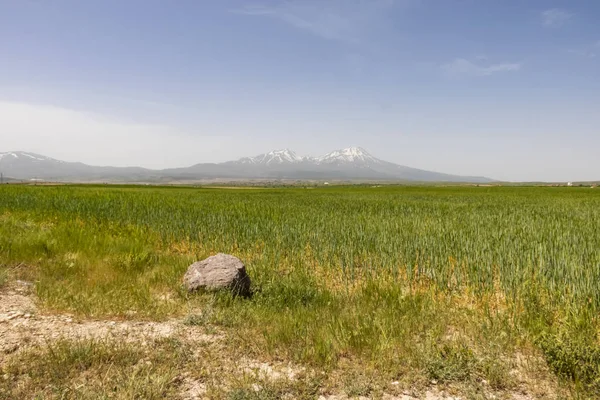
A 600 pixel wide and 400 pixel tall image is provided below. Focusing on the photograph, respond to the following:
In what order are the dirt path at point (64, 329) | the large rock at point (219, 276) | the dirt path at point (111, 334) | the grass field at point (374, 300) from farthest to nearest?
the large rock at point (219, 276) < the dirt path at point (64, 329) < the grass field at point (374, 300) < the dirt path at point (111, 334)

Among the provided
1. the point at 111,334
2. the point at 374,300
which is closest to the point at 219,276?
the point at 111,334

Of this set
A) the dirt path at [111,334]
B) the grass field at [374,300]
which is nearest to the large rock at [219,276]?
the grass field at [374,300]

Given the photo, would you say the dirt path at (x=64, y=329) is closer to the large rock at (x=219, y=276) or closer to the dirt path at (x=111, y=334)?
the dirt path at (x=111, y=334)

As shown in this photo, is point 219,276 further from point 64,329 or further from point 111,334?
point 64,329

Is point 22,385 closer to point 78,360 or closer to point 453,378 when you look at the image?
point 78,360

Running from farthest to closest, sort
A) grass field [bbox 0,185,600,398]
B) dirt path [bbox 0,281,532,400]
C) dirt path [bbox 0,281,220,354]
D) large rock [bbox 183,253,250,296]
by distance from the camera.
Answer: large rock [bbox 183,253,250,296]
dirt path [bbox 0,281,220,354]
grass field [bbox 0,185,600,398]
dirt path [bbox 0,281,532,400]

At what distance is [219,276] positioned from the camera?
6480 mm

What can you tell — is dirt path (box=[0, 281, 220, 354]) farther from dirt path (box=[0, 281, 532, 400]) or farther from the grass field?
the grass field

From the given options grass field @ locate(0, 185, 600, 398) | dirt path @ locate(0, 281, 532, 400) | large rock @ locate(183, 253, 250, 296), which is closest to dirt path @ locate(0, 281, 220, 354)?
dirt path @ locate(0, 281, 532, 400)

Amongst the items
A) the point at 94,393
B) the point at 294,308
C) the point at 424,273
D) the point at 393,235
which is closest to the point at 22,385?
the point at 94,393

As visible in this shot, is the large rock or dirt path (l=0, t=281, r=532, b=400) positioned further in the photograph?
the large rock

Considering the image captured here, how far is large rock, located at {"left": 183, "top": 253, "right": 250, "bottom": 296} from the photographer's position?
643 cm

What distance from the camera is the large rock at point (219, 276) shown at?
6430 millimetres

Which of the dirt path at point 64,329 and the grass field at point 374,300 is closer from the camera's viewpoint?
the grass field at point 374,300
